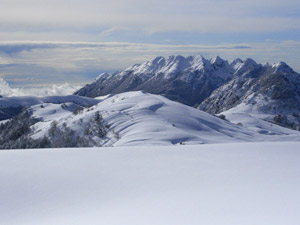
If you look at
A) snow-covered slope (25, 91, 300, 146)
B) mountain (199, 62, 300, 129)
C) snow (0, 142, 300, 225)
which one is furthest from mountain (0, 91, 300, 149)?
mountain (199, 62, 300, 129)

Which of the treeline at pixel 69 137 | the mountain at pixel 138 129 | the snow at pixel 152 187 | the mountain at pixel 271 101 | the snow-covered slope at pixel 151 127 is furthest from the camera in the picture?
the mountain at pixel 271 101

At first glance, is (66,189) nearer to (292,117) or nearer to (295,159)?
(295,159)

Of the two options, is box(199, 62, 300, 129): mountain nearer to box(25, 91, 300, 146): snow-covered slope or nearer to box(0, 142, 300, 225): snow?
box(25, 91, 300, 146): snow-covered slope

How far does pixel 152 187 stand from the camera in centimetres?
743

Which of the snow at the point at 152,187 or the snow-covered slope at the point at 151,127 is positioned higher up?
the snow at the point at 152,187

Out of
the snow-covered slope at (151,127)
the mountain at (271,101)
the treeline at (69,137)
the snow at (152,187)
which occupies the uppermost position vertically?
the snow at (152,187)

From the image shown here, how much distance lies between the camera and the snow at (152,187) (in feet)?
18.8

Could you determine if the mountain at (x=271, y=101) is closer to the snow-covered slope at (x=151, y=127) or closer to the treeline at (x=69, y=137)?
the snow-covered slope at (x=151, y=127)

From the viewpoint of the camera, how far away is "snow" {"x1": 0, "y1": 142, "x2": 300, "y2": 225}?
573 cm

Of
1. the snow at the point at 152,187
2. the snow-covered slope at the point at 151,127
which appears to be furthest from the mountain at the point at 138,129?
the snow at the point at 152,187

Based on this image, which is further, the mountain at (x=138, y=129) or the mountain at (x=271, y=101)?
the mountain at (x=271, y=101)

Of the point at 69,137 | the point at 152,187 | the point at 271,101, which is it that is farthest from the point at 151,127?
the point at 271,101

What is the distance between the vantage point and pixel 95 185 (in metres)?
7.74

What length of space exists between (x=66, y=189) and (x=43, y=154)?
3.85 m
